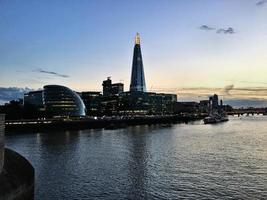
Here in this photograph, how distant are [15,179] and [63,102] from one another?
137403 mm

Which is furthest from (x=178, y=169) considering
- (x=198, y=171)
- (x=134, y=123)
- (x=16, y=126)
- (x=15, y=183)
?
(x=134, y=123)

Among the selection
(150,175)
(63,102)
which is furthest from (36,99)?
(150,175)

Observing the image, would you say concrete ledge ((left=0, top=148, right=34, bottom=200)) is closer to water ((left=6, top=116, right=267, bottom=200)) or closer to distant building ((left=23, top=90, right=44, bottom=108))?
water ((left=6, top=116, right=267, bottom=200))

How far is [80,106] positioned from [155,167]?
126 meters

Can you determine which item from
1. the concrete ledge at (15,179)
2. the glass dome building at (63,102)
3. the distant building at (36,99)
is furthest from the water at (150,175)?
the distant building at (36,99)

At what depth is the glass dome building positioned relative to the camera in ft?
500

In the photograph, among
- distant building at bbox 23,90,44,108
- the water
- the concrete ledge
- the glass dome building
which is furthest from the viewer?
distant building at bbox 23,90,44,108

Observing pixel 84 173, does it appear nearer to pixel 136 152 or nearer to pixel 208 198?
pixel 208 198

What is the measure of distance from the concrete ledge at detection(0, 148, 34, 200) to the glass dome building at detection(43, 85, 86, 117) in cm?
13265

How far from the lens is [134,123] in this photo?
13888 centimetres

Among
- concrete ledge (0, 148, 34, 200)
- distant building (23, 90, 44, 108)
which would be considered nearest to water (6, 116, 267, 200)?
concrete ledge (0, 148, 34, 200)

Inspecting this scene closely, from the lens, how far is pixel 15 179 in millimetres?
17812

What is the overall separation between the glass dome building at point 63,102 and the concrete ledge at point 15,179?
13265 centimetres

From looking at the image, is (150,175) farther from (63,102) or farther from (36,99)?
(36,99)
